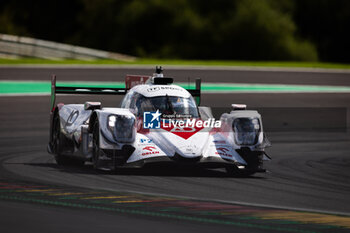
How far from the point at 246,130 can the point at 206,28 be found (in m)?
49.2

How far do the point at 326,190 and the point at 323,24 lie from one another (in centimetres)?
5573

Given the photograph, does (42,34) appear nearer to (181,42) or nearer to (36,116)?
(181,42)

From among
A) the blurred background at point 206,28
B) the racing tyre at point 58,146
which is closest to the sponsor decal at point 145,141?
the racing tyre at point 58,146

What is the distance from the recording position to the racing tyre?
13.7m

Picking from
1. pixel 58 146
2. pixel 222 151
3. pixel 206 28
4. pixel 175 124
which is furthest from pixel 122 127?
pixel 206 28

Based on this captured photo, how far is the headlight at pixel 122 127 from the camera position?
12.1 meters

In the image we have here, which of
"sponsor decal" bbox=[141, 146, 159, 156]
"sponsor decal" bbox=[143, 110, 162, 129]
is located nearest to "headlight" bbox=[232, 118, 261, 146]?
"sponsor decal" bbox=[143, 110, 162, 129]

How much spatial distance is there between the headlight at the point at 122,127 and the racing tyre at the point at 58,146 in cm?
175

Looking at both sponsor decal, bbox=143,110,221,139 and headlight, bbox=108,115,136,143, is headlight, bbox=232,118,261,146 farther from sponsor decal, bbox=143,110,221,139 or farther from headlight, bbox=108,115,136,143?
headlight, bbox=108,115,136,143

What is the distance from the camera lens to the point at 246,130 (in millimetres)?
12500

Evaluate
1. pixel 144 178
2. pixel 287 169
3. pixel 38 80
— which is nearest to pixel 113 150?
pixel 144 178

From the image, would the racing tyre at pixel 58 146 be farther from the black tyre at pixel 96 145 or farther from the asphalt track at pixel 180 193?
the black tyre at pixel 96 145

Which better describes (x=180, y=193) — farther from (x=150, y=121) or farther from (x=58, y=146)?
(x=58, y=146)

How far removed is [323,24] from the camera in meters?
65.6
